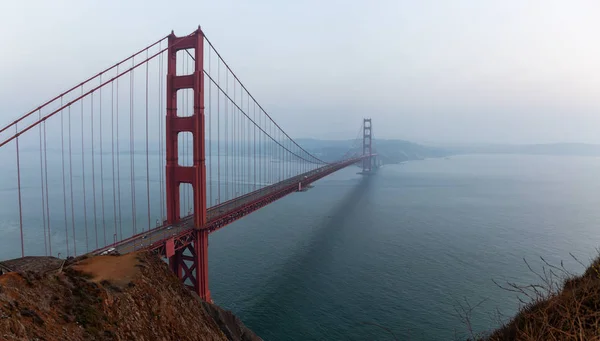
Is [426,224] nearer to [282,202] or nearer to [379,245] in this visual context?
[379,245]

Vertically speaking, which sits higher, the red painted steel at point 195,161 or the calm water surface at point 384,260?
the red painted steel at point 195,161

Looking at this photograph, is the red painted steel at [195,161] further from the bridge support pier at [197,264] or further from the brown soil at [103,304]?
the brown soil at [103,304]

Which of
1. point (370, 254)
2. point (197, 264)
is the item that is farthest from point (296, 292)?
point (370, 254)

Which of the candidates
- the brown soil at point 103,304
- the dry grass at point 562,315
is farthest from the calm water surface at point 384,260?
the brown soil at point 103,304

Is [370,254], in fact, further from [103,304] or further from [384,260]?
[103,304]

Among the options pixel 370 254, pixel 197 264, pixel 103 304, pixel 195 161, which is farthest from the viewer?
pixel 370 254

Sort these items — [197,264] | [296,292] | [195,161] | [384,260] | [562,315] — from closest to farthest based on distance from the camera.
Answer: [562,315] → [197,264] → [195,161] → [296,292] → [384,260]
